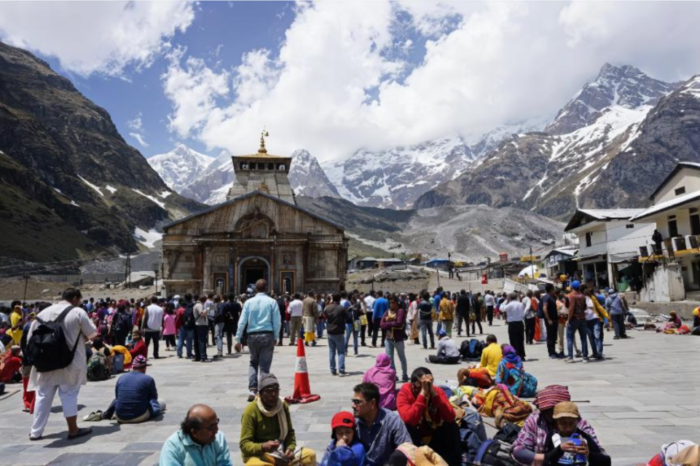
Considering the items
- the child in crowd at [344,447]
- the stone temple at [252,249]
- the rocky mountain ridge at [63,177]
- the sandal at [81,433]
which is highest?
the rocky mountain ridge at [63,177]

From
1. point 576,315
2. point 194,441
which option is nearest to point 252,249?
point 576,315

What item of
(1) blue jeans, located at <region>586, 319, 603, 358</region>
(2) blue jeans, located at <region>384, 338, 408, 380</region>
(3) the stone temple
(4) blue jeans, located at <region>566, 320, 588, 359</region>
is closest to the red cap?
(2) blue jeans, located at <region>384, 338, 408, 380</region>

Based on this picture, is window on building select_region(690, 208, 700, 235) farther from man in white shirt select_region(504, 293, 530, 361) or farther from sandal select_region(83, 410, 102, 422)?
sandal select_region(83, 410, 102, 422)

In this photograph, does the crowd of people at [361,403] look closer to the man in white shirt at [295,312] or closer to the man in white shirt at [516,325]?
the man in white shirt at [516,325]

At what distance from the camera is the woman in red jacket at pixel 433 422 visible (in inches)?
202

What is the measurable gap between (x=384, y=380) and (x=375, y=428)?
1416 mm

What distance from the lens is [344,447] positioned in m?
4.70

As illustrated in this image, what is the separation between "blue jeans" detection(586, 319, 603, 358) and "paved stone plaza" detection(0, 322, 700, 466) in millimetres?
393

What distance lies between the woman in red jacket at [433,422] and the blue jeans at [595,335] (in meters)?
7.95

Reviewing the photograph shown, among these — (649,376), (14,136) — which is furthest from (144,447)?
(14,136)

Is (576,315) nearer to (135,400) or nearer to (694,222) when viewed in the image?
(135,400)

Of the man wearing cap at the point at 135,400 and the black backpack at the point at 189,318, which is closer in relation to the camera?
the man wearing cap at the point at 135,400

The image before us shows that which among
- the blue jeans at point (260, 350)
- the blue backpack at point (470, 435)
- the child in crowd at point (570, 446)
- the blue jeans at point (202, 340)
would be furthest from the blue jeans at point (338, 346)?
the child in crowd at point (570, 446)

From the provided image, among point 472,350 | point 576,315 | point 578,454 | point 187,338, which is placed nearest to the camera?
point 578,454
